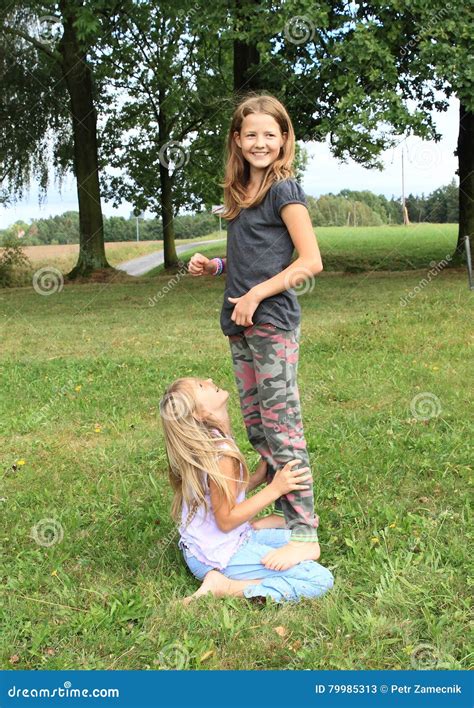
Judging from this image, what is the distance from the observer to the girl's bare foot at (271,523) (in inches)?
142

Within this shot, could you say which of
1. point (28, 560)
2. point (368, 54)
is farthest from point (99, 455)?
point (368, 54)

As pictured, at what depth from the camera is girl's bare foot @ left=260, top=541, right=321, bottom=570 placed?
319 cm

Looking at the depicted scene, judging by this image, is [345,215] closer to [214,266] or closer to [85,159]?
[85,159]

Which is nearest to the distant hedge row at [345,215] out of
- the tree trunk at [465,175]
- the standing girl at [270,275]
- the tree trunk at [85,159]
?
the tree trunk at [85,159]

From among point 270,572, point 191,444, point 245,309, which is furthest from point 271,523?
point 245,309

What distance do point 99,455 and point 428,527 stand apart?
2.34 meters

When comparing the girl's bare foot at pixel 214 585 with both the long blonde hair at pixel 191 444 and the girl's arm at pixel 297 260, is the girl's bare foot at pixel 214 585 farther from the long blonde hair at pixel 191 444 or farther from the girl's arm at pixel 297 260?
the girl's arm at pixel 297 260

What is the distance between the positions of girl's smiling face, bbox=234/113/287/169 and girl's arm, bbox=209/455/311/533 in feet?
3.98

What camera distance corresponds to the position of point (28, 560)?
11.8ft

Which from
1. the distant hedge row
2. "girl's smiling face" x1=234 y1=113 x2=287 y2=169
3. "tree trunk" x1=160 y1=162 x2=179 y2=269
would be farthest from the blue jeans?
"tree trunk" x1=160 y1=162 x2=179 y2=269

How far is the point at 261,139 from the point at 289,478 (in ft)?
4.47

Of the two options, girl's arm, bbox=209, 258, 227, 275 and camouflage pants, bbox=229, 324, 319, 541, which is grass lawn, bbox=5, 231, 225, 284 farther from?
camouflage pants, bbox=229, 324, 319, 541

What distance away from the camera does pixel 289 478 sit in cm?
317

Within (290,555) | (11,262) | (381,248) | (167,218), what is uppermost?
(167,218)
